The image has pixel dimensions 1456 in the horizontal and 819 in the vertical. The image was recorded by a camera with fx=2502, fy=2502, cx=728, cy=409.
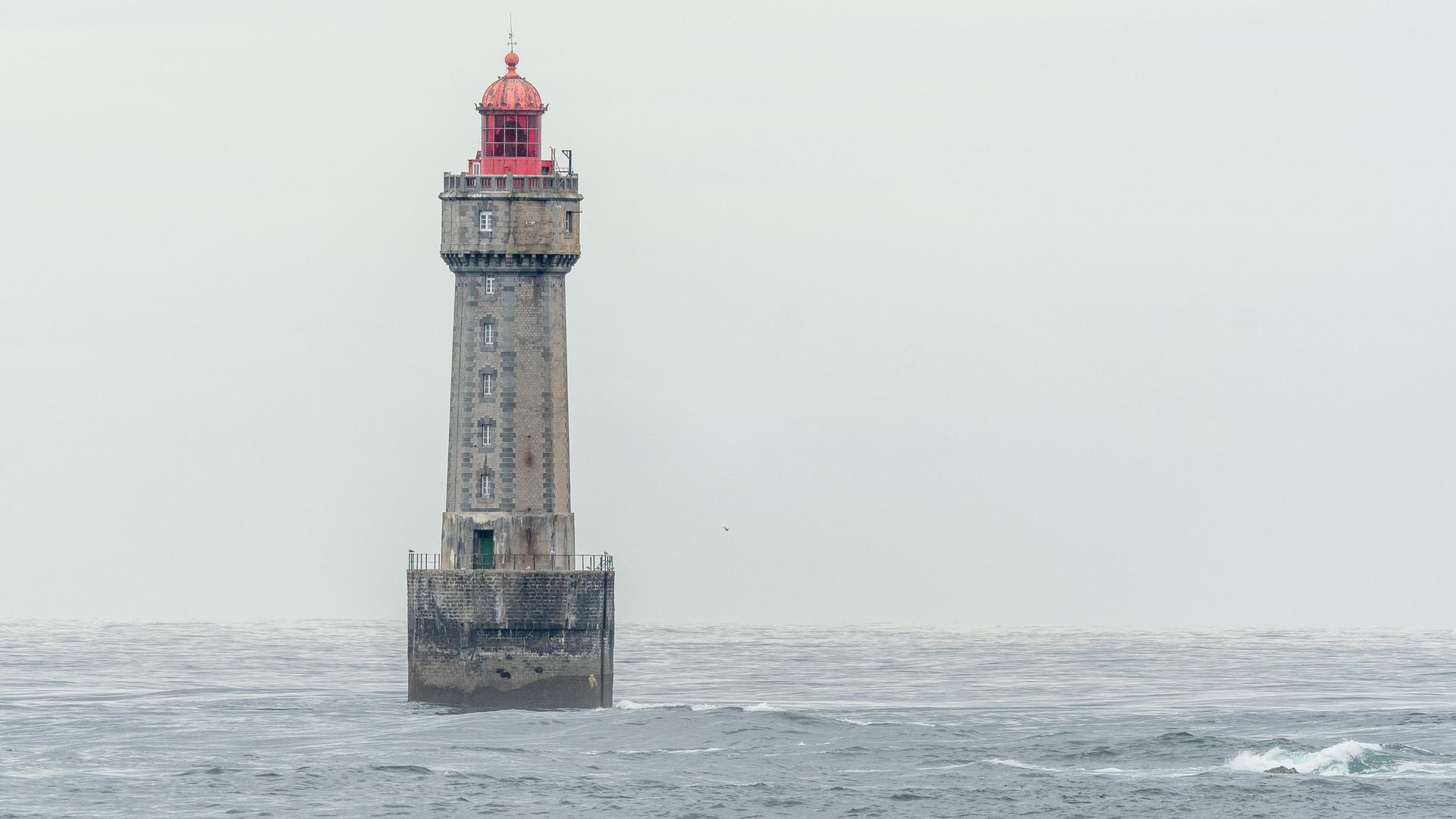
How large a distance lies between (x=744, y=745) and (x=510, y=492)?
41.9 feet

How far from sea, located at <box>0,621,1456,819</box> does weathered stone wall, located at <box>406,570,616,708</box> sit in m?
1.23

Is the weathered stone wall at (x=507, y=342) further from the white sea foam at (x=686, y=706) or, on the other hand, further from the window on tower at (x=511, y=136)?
the white sea foam at (x=686, y=706)

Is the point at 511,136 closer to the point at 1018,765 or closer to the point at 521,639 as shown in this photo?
the point at 521,639

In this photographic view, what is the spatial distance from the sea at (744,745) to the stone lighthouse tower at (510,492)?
180cm

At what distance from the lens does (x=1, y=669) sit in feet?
394

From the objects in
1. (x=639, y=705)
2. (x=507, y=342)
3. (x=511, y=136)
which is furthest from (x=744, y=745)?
(x=511, y=136)

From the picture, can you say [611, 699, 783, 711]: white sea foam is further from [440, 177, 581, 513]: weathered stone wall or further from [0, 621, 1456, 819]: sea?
[440, 177, 581, 513]: weathered stone wall

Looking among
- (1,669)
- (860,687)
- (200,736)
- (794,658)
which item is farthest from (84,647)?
(200,736)

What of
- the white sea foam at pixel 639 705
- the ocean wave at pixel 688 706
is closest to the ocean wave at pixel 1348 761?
the ocean wave at pixel 688 706

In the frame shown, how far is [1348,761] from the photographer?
73875mm

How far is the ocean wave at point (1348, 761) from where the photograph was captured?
7238cm

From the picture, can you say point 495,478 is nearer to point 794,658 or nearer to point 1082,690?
point 1082,690

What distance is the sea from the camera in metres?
67.2

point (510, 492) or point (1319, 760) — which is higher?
point (510, 492)
